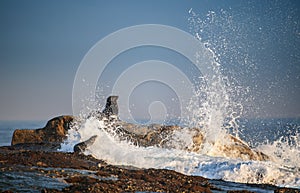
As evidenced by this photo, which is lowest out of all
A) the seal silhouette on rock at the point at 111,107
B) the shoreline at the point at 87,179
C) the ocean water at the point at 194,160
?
the shoreline at the point at 87,179

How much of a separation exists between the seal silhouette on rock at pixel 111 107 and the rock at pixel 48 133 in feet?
8.70

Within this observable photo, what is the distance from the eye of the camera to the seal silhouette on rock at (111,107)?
2475 centimetres

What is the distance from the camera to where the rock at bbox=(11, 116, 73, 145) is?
2505cm

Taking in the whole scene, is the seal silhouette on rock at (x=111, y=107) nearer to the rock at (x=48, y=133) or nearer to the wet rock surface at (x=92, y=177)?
the rock at (x=48, y=133)

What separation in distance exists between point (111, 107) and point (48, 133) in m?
4.47

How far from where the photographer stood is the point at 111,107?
24922 mm

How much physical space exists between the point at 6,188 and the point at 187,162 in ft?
30.8

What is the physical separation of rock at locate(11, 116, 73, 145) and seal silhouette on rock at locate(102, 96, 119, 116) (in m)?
2.65

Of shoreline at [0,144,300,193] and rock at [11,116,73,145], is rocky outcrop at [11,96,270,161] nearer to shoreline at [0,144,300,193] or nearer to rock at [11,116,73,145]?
rock at [11,116,73,145]

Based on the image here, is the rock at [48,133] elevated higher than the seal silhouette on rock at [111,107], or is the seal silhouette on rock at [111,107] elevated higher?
the seal silhouette on rock at [111,107]

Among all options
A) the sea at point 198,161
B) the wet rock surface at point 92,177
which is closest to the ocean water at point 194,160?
the sea at point 198,161

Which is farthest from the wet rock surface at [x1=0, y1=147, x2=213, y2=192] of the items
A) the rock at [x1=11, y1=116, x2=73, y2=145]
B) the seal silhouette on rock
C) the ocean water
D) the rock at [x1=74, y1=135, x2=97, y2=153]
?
the rock at [x1=11, y1=116, x2=73, y2=145]

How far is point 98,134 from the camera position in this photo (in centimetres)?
2288

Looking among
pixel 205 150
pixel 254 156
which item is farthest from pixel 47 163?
pixel 254 156
